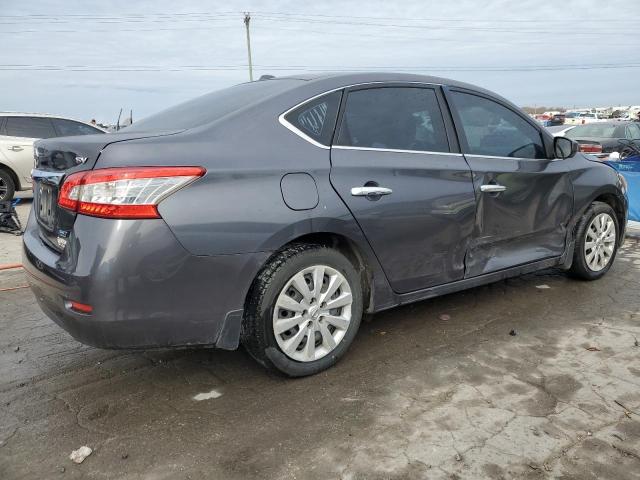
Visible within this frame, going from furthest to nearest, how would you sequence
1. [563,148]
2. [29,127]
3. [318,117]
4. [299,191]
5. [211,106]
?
[29,127]
[563,148]
[211,106]
[318,117]
[299,191]

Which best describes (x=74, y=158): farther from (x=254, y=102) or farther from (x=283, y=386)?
(x=283, y=386)

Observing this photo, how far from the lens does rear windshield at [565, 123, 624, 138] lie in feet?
41.3

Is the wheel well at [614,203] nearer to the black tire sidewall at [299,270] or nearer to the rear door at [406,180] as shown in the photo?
the rear door at [406,180]

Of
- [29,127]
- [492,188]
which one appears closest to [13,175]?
[29,127]

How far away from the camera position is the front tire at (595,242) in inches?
180

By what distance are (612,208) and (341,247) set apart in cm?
298

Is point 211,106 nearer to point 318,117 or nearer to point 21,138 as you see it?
point 318,117

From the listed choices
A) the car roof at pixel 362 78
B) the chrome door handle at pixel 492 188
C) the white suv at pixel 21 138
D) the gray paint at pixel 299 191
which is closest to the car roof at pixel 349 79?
the car roof at pixel 362 78

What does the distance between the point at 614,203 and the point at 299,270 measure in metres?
3.40

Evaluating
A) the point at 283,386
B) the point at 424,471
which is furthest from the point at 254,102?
the point at 424,471

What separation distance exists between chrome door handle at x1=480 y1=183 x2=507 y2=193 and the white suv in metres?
8.19

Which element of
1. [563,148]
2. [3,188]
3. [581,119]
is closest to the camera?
[563,148]

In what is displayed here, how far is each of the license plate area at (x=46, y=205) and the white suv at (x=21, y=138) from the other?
7.36 meters

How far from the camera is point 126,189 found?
2.45 m
